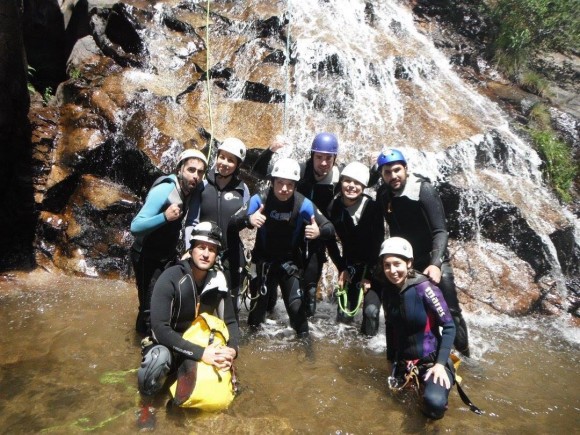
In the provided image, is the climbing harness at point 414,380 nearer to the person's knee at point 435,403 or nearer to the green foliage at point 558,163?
the person's knee at point 435,403

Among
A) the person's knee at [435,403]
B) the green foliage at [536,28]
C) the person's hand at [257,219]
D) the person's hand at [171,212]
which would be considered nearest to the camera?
the person's knee at [435,403]

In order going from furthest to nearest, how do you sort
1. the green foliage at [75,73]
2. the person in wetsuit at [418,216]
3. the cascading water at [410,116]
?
the green foliage at [75,73]
the cascading water at [410,116]
the person in wetsuit at [418,216]

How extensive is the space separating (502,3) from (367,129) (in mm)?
7357

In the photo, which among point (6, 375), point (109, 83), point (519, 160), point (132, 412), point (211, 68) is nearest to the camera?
point (132, 412)

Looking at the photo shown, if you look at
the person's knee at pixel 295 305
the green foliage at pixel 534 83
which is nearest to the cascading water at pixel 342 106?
the green foliage at pixel 534 83

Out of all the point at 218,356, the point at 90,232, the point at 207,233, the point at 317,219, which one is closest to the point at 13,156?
the point at 90,232

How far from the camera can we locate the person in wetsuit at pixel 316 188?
18.3 feet

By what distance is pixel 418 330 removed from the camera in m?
4.27

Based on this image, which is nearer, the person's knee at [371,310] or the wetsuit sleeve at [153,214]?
the wetsuit sleeve at [153,214]

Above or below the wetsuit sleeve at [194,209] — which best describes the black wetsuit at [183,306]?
below

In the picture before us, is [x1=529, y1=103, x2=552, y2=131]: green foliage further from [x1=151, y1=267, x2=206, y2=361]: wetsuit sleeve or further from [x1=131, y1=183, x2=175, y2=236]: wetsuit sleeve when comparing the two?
[x1=151, y1=267, x2=206, y2=361]: wetsuit sleeve

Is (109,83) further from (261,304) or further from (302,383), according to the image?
(302,383)

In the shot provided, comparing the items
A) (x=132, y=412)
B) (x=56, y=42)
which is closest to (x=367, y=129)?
(x=132, y=412)

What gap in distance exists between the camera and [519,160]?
379 inches
